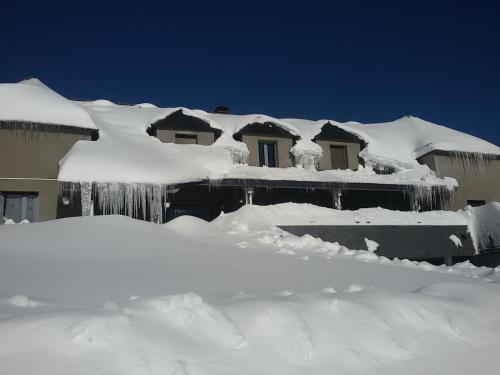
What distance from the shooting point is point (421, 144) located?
16.2 m

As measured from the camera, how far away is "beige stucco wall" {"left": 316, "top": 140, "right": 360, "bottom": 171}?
15.1 metres

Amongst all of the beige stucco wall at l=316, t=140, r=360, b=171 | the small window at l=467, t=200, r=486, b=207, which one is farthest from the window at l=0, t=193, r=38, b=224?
the small window at l=467, t=200, r=486, b=207

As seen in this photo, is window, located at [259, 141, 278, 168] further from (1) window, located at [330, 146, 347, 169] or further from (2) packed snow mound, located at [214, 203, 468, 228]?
(2) packed snow mound, located at [214, 203, 468, 228]

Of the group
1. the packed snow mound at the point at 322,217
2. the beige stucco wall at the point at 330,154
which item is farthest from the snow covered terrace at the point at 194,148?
the packed snow mound at the point at 322,217

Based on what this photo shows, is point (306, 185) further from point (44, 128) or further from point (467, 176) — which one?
point (44, 128)

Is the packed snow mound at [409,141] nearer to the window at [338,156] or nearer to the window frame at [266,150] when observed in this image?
the window at [338,156]

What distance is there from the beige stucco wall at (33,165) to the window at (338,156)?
9.18m

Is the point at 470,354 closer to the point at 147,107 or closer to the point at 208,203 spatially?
the point at 208,203

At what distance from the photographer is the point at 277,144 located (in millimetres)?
14734

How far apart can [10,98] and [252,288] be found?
1066 cm

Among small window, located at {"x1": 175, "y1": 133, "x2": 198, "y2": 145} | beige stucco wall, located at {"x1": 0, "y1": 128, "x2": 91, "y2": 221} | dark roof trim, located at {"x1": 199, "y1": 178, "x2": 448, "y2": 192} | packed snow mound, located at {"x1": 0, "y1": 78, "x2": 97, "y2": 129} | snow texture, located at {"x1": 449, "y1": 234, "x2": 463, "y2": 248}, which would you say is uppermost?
packed snow mound, located at {"x1": 0, "y1": 78, "x2": 97, "y2": 129}

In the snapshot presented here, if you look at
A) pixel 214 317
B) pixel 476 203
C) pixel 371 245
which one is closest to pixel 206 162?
pixel 371 245

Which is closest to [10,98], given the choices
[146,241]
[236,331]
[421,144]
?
[146,241]

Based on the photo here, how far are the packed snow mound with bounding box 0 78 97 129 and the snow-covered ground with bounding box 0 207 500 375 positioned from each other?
6.61 meters
